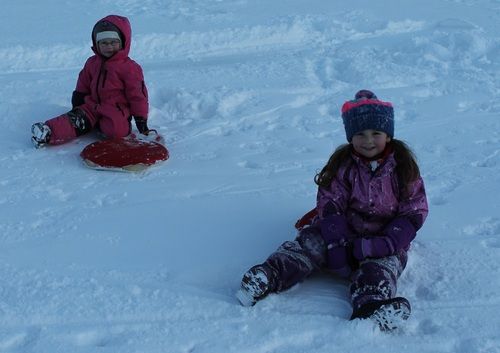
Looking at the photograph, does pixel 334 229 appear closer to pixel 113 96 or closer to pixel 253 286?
pixel 253 286

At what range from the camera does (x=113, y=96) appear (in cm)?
470

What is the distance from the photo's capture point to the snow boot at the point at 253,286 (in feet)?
8.83

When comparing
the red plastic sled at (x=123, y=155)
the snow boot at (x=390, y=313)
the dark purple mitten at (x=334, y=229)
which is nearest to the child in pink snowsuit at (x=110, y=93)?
the red plastic sled at (x=123, y=155)

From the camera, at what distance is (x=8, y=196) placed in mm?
3785

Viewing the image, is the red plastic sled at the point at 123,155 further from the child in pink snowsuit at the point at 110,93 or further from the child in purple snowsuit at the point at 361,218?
the child in purple snowsuit at the point at 361,218

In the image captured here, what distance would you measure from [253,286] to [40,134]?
92.7 inches

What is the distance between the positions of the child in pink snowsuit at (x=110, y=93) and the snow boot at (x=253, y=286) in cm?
216

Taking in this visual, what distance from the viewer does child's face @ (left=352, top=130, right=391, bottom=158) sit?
2.89m

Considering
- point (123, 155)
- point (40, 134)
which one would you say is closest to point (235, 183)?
point (123, 155)

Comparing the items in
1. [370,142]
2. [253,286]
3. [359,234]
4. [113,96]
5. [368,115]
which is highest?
[368,115]

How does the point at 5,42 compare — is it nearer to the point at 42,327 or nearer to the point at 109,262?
the point at 109,262

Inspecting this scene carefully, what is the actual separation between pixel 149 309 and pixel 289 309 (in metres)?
0.58

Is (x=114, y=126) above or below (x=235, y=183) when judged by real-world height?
above

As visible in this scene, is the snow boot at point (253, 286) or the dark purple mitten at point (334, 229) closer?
the snow boot at point (253, 286)
